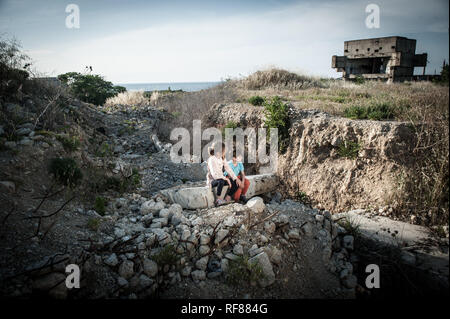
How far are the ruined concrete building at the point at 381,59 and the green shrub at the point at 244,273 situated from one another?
13092 millimetres

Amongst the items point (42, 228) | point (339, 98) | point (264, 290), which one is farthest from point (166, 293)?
point (339, 98)

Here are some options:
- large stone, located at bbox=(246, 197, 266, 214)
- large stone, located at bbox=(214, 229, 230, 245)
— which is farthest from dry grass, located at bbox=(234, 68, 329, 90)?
large stone, located at bbox=(214, 229, 230, 245)

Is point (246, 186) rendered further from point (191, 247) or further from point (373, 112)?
point (373, 112)

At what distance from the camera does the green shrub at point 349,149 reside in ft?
21.9

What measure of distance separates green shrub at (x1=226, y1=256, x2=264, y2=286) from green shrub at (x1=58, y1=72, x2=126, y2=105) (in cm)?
1439

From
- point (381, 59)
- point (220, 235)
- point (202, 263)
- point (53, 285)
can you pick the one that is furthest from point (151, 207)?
point (381, 59)

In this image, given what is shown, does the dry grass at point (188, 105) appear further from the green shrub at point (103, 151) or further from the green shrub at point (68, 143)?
the green shrub at point (68, 143)

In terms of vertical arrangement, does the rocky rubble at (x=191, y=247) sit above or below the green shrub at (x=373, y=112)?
below

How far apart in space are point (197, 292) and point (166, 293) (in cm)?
45

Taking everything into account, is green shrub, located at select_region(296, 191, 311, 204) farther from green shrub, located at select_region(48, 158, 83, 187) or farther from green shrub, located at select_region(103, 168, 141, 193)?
green shrub, located at select_region(48, 158, 83, 187)

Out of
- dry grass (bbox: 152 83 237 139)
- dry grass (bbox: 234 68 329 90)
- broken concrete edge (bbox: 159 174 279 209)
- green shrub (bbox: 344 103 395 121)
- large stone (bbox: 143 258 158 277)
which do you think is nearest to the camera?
large stone (bbox: 143 258 158 277)

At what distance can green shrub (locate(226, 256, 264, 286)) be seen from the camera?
355 centimetres

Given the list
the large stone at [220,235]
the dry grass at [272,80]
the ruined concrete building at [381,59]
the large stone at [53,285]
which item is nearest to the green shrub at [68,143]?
the large stone at [53,285]
